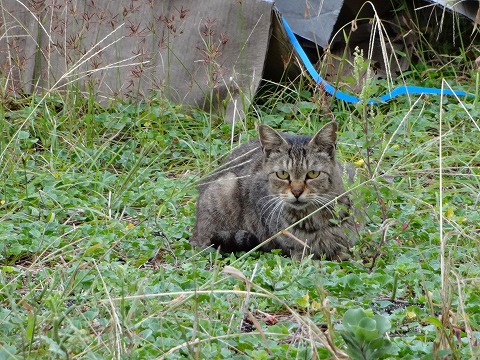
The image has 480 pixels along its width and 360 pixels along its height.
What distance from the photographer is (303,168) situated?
188 inches

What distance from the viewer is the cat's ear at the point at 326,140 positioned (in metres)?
4.77

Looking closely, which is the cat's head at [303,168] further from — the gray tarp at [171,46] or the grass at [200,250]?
the gray tarp at [171,46]

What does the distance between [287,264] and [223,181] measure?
37.3 inches

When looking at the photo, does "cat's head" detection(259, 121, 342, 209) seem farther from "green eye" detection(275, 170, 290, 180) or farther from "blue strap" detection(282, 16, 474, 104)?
"blue strap" detection(282, 16, 474, 104)

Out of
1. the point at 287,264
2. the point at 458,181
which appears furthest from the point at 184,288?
the point at 458,181

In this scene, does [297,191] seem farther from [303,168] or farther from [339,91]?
[339,91]

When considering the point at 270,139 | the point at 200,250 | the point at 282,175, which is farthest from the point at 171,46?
the point at 200,250

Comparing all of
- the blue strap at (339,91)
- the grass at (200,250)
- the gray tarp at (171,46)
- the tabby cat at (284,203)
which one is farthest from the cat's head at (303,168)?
the blue strap at (339,91)

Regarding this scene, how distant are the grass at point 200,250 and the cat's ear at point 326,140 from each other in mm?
174

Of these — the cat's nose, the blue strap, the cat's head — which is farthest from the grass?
the cat's nose

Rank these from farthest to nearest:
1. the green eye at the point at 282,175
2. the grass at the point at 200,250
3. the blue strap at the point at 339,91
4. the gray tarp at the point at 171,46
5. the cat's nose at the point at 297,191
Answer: the blue strap at the point at 339,91 < the gray tarp at the point at 171,46 < the green eye at the point at 282,175 < the cat's nose at the point at 297,191 < the grass at the point at 200,250

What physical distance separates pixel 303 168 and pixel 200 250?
72cm

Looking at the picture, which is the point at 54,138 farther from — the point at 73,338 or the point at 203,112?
the point at 73,338

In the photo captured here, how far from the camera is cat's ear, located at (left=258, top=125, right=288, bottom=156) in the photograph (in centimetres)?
486
